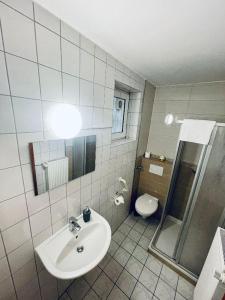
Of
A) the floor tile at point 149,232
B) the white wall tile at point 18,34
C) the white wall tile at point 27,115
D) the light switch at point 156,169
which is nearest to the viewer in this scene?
the white wall tile at point 18,34

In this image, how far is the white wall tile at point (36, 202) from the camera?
→ 871mm

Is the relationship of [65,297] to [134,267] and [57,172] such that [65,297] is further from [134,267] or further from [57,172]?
[57,172]

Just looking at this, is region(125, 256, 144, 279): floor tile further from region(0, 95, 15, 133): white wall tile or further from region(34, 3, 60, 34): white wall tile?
region(34, 3, 60, 34): white wall tile

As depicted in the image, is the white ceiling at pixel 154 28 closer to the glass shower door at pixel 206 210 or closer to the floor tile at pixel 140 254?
the glass shower door at pixel 206 210

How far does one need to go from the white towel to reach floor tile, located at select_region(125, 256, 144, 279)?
1.61 meters

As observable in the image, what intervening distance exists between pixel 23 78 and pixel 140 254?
7.28 ft

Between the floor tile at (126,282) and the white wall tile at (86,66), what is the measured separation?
2.07 m

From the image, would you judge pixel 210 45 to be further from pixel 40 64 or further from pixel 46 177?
pixel 46 177

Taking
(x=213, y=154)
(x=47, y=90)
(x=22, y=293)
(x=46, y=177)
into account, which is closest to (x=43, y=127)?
(x=47, y=90)

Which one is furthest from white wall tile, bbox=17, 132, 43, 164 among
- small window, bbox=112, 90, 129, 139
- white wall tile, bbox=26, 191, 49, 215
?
small window, bbox=112, 90, 129, 139

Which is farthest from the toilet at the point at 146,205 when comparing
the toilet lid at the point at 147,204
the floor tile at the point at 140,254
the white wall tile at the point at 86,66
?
the white wall tile at the point at 86,66

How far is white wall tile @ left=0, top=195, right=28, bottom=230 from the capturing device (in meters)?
0.76

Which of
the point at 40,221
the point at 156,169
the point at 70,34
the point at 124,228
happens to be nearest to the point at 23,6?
the point at 70,34

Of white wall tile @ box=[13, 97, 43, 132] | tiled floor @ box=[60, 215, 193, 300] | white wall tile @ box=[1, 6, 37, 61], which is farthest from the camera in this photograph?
tiled floor @ box=[60, 215, 193, 300]
